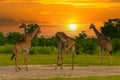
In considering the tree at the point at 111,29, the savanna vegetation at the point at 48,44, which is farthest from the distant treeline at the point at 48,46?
the tree at the point at 111,29

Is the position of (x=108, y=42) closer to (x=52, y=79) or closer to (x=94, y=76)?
(x=94, y=76)

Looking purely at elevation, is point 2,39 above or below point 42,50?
above

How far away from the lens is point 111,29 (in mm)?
75312

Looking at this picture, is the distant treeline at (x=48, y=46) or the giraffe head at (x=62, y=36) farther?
the distant treeline at (x=48, y=46)

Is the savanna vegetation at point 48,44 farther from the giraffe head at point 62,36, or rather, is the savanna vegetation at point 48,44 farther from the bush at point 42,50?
the giraffe head at point 62,36

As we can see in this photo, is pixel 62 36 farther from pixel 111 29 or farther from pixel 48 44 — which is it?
pixel 111 29

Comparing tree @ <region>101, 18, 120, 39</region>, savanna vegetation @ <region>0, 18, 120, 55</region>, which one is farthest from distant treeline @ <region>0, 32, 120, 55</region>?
tree @ <region>101, 18, 120, 39</region>

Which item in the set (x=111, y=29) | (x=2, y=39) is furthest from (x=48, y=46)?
(x=111, y=29)

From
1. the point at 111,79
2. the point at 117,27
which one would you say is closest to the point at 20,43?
the point at 111,79

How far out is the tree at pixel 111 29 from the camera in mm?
73375

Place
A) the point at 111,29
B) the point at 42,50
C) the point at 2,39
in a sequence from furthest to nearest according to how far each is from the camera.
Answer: the point at 111,29 < the point at 2,39 < the point at 42,50

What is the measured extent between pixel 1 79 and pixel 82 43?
3337 centimetres

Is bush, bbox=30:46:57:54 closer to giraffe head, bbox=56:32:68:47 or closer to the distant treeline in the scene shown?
the distant treeline

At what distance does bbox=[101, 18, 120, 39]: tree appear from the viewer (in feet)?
241
